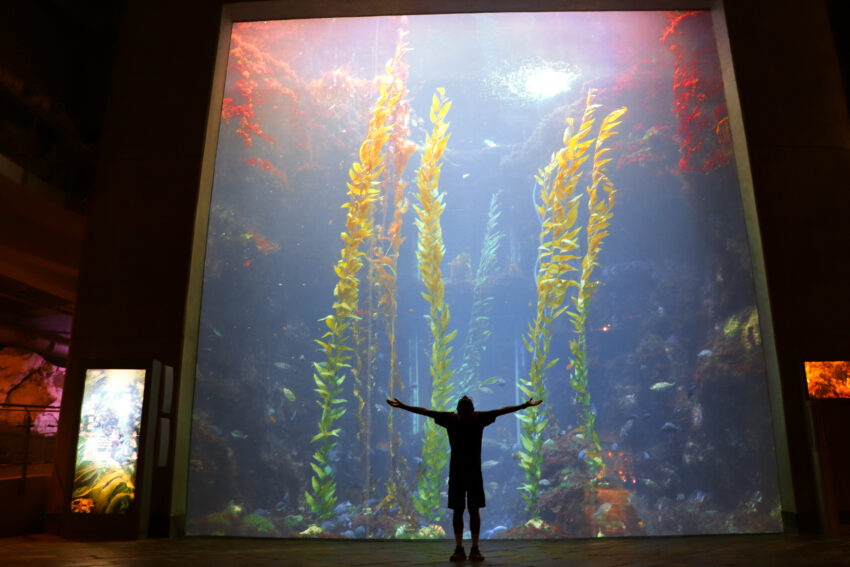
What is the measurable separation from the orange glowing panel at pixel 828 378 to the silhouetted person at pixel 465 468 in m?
3.62

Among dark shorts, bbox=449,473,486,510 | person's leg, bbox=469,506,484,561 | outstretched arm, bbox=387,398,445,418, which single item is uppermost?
outstretched arm, bbox=387,398,445,418

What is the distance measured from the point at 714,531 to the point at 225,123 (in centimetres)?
735

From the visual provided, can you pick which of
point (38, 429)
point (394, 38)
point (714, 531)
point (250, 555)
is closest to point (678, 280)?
point (714, 531)

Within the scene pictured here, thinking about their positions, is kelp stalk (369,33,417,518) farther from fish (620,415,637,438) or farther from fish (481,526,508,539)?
fish (620,415,637,438)

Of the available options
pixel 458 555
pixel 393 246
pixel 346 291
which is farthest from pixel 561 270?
pixel 458 555

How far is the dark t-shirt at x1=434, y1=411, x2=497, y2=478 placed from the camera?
390 cm

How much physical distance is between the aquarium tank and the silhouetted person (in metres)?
2.50

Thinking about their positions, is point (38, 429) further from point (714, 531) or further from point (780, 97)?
point (780, 97)

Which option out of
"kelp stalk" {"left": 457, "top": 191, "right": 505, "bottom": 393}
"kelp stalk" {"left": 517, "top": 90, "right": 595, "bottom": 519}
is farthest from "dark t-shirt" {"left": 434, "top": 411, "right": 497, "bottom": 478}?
"kelp stalk" {"left": 457, "top": 191, "right": 505, "bottom": 393}

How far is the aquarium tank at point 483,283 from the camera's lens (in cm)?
647

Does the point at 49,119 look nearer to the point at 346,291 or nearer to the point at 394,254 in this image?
the point at 346,291

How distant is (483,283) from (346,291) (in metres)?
2.12

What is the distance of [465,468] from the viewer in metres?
3.88

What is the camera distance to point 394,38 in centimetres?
782
